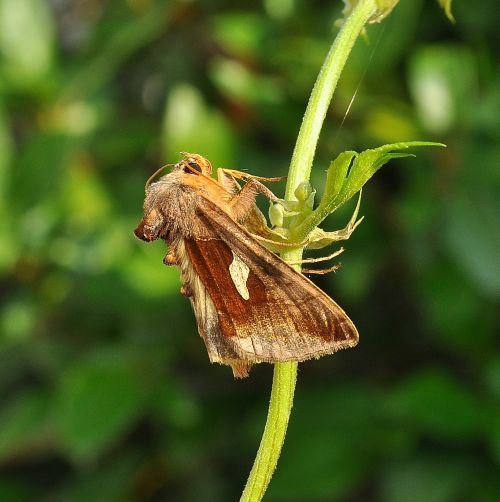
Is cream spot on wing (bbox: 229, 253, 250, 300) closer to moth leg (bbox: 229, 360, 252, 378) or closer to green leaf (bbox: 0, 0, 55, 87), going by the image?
moth leg (bbox: 229, 360, 252, 378)

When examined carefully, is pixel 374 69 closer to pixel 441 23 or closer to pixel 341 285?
pixel 441 23

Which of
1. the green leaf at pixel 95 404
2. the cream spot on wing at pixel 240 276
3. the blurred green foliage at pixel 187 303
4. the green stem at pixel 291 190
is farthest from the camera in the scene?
the green leaf at pixel 95 404

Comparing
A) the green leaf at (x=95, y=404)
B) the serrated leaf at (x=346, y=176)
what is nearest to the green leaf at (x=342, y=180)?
the serrated leaf at (x=346, y=176)

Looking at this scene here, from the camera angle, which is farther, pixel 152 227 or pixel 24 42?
pixel 24 42

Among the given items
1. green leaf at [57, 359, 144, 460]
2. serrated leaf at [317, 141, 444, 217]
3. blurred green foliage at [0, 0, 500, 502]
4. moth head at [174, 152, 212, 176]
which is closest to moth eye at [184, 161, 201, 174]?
moth head at [174, 152, 212, 176]

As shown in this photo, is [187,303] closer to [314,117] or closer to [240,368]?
[240,368]

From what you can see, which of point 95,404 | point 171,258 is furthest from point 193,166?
point 95,404

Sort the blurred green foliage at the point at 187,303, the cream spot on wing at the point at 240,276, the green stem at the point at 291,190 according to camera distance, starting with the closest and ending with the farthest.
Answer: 1. the green stem at the point at 291,190
2. the cream spot on wing at the point at 240,276
3. the blurred green foliage at the point at 187,303

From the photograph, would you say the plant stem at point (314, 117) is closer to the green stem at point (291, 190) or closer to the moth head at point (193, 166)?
the green stem at point (291, 190)
